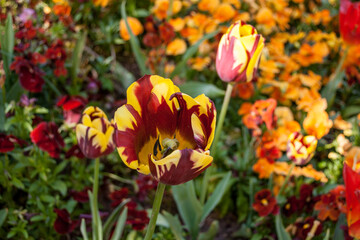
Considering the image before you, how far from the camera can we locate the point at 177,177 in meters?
0.69

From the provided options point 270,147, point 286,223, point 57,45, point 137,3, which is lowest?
point 286,223

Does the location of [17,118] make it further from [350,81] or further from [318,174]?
[350,81]

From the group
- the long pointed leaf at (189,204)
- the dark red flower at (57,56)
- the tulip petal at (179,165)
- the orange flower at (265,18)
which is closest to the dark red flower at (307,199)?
the long pointed leaf at (189,204)

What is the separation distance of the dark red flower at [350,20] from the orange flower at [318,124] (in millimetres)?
674

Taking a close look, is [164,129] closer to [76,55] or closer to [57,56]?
[57,56]

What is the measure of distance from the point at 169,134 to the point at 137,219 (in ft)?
2.34

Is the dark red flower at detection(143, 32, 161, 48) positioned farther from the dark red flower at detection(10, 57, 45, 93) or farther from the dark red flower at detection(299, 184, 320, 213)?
the dark red flower at detection(299, 184, 320, 213)

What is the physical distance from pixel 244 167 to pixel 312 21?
1.60 meters

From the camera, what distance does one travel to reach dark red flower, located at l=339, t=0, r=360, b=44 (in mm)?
1767

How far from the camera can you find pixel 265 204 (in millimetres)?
1437

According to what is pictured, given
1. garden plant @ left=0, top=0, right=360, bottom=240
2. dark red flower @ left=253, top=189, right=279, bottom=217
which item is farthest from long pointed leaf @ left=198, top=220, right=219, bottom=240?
dark red flower @ left=253, top=189, right=279, bottom=217

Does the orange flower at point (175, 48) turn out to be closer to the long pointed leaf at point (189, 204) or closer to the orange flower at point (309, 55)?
the orange flower at point (309, 55)

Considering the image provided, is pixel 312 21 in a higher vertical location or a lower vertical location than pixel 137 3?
lower

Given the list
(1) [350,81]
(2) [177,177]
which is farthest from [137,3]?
(2) [177,177]
